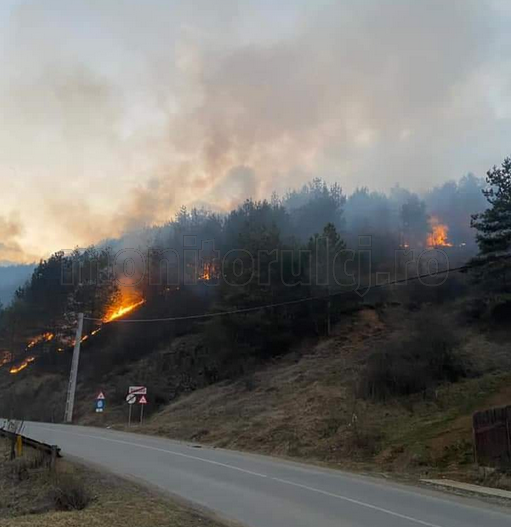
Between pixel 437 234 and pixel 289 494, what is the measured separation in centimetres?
9692

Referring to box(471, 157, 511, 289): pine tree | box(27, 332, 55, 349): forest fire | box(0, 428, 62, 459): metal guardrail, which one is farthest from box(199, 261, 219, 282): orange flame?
box(0, 428, 62, 459): metal guardrail

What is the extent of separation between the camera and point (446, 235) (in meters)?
102

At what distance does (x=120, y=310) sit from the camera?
75125 millimetres

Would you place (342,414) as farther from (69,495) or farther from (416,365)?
(69,495)

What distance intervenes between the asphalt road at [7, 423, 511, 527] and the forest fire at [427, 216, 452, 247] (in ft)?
270

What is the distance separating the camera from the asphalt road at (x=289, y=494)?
9.63 meters

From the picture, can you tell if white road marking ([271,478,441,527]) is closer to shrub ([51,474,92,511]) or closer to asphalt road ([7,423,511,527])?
asphalt road ([7,423,511,527])

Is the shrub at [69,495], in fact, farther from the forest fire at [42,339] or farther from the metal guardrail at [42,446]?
the forest fire at [42,339]

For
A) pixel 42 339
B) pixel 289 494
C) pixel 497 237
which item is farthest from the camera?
pixel 42 339

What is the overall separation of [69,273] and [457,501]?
6753cm

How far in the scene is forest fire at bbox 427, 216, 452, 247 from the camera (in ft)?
318

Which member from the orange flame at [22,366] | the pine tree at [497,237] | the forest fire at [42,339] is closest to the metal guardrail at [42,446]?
the pine tree at [497,237]

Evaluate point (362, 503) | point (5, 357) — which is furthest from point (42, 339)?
point (362, 503)

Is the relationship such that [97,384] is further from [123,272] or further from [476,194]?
[476,194]
